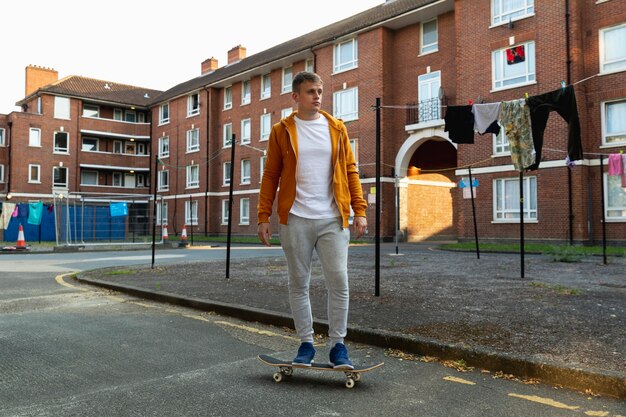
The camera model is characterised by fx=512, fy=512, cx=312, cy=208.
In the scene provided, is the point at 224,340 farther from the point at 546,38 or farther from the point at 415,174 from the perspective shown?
the point at 415,174

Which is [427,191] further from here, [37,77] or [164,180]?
[37,77]

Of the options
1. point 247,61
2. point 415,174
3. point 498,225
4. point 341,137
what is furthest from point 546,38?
point 247,61

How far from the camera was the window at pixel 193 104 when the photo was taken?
42881 mm

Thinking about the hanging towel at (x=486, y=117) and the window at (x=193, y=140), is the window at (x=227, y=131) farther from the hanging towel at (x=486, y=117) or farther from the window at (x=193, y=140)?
the hanging towel at (x=486, y=117)

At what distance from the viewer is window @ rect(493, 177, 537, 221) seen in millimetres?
22312

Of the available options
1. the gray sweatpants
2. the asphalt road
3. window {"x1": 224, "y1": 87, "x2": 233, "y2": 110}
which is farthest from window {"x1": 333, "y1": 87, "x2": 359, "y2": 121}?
the gray sweatpants

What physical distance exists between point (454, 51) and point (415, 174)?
7840mm

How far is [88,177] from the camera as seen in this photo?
158 feet

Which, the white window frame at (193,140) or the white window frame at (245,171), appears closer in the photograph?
the white window frame at (245,171)

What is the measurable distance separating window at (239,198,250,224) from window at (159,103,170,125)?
13.4 metres

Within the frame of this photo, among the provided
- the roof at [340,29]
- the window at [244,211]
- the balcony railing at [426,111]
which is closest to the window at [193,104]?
the roof at [340,29]

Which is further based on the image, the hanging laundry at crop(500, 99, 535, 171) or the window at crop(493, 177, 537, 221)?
the window at crop(493, 177, 537, 221)

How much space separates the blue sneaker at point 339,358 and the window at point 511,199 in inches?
811

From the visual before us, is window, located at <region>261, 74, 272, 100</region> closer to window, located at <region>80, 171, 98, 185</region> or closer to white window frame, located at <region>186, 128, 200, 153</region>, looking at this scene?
white window frame, located at <region>186, 128, 200, 153</region>
